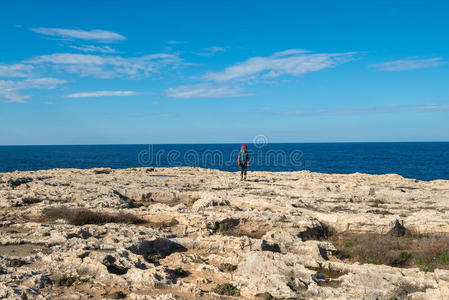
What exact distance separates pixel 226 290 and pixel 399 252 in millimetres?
6889

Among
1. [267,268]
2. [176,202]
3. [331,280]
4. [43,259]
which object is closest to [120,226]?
[43,259]

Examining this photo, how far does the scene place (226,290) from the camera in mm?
8750

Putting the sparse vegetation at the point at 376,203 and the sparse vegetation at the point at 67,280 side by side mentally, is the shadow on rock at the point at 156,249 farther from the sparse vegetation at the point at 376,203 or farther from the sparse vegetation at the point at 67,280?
the sparse vegetation at the point at 376,203

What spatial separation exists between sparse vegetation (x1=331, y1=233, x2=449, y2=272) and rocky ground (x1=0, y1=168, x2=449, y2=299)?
0.30 m

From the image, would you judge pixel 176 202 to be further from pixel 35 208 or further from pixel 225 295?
pixel 225 295

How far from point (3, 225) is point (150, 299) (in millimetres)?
9714

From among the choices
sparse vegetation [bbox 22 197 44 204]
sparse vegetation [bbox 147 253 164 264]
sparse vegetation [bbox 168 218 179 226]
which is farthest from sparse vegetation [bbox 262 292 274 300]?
sparse vegetation [bbox 22 197 44 204]

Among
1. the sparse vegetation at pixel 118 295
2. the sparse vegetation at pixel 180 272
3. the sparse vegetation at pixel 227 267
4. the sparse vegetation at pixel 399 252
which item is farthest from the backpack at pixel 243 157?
the sparse vegetation at pixel 118 295

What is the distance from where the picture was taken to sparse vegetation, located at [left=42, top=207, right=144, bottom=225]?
15.4m

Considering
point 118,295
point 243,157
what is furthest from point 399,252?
point 243,157

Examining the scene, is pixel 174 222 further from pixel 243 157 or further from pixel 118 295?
pixel 243 157

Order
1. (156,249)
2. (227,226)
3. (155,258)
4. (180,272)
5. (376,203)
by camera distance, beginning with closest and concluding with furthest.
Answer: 1. (180,272)
2. (155,258)
3. (156,249)
4. (227,226)
5. (376,203)

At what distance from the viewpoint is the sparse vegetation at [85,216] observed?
50.7 feet

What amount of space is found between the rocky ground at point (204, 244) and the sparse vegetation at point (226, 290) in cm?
3
